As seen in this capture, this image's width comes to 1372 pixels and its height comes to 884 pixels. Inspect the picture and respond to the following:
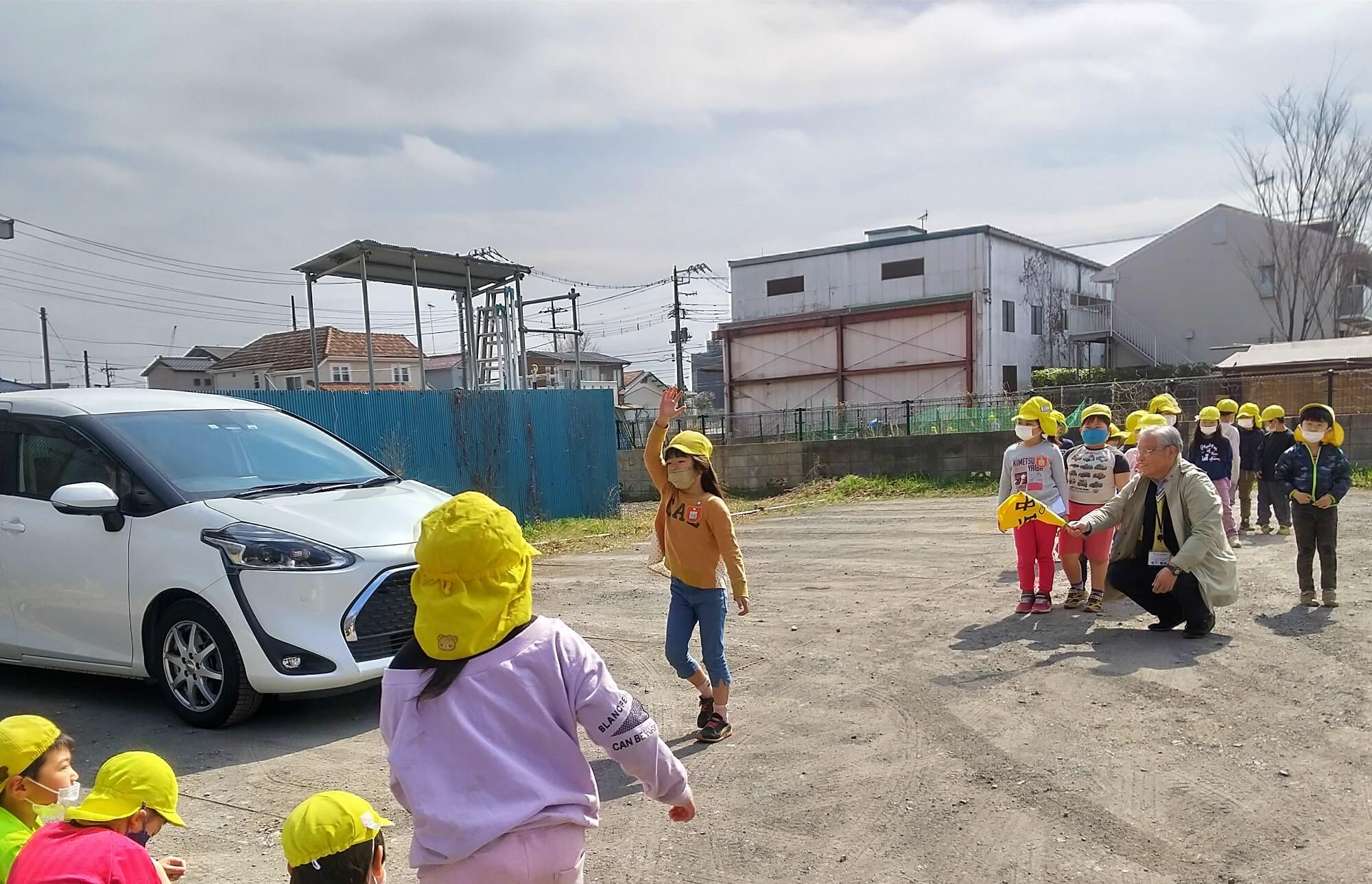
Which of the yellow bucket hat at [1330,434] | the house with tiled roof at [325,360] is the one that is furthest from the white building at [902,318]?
the yellow bucket hat at [1330,434]

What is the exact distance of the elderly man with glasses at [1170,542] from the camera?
646 centimetres

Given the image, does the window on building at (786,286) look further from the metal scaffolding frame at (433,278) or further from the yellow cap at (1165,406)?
the yellow cap at (1165,406)

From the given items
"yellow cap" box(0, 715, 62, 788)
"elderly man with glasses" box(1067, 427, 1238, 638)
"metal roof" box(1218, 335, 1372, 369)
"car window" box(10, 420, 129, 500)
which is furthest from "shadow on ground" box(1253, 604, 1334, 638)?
"metal roof" box(1218, 335, 1372, 369)

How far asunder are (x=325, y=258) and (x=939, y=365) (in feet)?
90.1

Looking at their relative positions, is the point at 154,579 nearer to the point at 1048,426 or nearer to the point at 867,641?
the point at 867,641

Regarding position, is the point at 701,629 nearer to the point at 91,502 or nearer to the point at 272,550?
the point at 272,550

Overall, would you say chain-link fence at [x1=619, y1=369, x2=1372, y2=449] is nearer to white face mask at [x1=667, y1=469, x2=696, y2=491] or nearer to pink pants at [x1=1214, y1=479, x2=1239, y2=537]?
pink pants at [x1=1214, y1=479, x2=1239, y2=537]

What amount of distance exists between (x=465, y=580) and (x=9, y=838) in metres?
1.76

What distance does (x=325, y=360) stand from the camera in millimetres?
49062

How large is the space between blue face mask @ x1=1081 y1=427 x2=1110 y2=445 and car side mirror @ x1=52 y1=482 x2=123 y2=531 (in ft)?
23.1

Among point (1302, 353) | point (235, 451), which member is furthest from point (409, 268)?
point (1302, 353)

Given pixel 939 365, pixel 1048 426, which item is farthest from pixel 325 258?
pixel 939 365

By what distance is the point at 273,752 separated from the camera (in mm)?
5043

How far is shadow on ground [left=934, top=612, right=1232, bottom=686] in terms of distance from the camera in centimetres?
599
